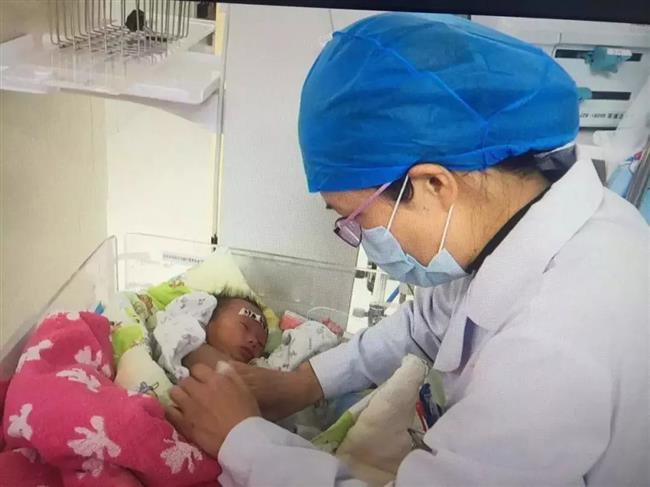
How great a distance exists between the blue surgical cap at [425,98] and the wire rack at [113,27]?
290 millimetres

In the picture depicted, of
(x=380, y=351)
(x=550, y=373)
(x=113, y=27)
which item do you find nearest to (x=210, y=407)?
(x=380, y=351)

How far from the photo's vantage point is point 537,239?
24.4 inches

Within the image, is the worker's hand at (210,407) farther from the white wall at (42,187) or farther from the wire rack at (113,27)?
the wire rack at (113,27)

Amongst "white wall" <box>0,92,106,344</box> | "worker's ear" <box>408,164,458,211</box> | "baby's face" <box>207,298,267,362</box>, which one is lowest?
"baby's face" <box>207,298,267,362</box>

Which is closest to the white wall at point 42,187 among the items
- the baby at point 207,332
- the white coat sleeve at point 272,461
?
the baby at point 207,332

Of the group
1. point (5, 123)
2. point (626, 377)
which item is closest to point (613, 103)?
point (626, 377)

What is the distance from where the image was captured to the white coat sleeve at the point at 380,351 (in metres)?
0.86

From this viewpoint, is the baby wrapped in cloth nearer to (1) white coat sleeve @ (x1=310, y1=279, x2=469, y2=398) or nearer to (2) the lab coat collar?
(1) white coat sleeve @ (x1=310, y1=279, x2=469, y2=398)

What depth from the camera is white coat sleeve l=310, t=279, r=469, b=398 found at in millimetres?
856

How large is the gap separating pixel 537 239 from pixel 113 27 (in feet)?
1.96

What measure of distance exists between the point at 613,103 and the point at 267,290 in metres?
0.54

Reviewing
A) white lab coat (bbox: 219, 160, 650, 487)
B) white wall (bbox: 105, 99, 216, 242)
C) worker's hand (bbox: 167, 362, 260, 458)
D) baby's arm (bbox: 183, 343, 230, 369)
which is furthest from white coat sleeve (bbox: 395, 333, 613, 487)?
white wall (bbox: 105, 99, 216, 242)

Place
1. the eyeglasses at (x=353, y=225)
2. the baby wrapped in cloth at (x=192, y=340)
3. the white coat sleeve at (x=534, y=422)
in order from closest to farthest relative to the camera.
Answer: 1. the white coat sleeve at (x=534, y=422)
2. the eyeglasses at (x=353, y=225)
3. the baby wrapped in cloth at (x=192, y=340)

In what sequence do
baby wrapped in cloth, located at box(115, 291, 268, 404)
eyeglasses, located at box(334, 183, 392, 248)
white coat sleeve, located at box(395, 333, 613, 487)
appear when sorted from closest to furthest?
white coat sleeve, located at box(395, 333, 613, 487)
eyeglasses, located at box(334, 183, 392, 248)
baby wrapped in cloth, located at box(115, 291, 268, 404)
